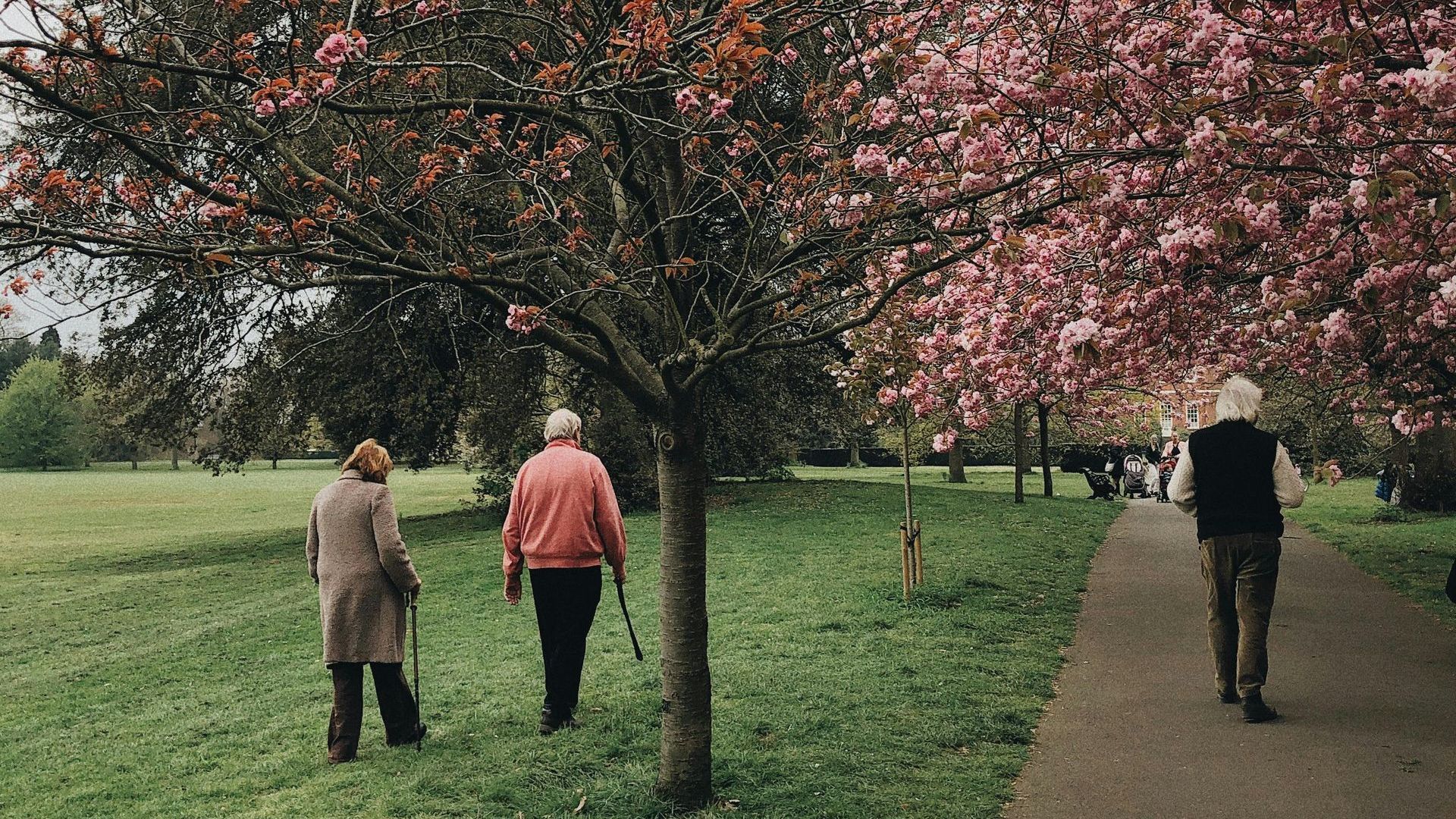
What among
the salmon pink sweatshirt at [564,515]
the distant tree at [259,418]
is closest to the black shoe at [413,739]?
the salmon pink sweatshirt at [564,515]

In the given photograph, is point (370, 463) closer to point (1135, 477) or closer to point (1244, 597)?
point (1244, 597)

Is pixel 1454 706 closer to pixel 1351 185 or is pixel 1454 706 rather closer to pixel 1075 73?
pixel 1351 185

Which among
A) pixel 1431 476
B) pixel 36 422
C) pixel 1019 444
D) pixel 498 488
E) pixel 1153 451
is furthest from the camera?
pixel 36 422

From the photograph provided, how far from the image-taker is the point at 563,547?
265 inches

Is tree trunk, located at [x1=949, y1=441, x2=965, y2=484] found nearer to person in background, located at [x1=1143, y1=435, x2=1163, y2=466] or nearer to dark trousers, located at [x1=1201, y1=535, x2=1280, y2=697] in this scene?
person in background, located at [x1=1143, y1=435, x2=1163, y2=466]

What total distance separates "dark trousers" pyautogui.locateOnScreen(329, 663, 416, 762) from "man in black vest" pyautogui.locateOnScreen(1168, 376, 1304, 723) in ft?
16.6

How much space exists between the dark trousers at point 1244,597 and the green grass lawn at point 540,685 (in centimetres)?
131

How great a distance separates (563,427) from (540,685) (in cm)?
247

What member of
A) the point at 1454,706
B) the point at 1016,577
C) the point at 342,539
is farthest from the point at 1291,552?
the point at 342,539

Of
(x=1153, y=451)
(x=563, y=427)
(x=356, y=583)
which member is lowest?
(x=356, y=583)

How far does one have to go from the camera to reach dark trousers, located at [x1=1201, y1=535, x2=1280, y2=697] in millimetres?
6680

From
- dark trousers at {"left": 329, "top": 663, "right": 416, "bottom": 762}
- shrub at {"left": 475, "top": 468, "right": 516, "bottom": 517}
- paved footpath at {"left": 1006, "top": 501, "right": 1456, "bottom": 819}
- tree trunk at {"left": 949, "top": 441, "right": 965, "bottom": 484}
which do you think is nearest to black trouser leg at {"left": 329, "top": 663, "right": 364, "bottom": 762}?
dark trousers at {"left": 329, "top": 663, "right": 416, "bottom": 762}

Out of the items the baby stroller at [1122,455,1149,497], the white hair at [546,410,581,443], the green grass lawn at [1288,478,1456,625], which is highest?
the white hair at [546,410,581,443]

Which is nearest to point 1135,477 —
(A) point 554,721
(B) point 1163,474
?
(B) point 1163,474
